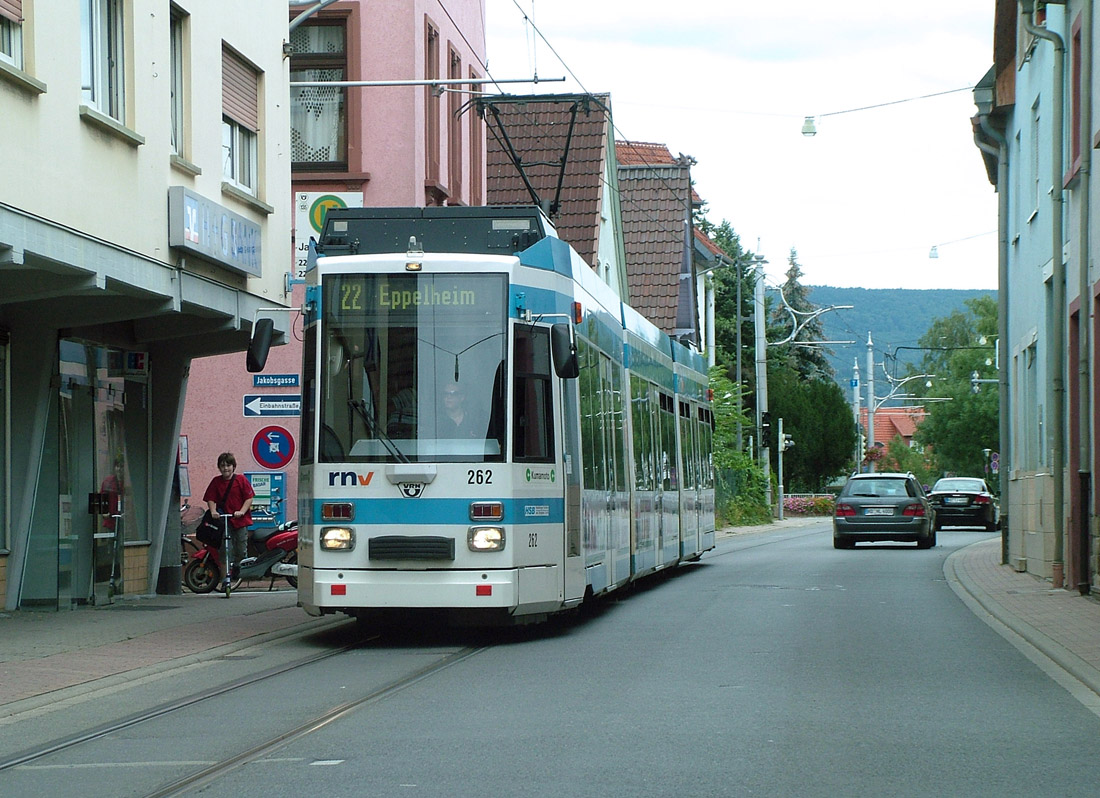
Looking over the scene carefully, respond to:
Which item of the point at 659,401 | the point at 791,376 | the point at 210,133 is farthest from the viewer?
the point at 791,376

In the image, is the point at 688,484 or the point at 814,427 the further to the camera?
the point at 814,427

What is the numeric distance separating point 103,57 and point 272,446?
494 centimetres

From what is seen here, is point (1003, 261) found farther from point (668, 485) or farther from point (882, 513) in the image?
point (668, 485)

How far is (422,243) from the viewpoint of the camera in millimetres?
13312

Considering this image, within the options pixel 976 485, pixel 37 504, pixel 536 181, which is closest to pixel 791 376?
pixel 976 485

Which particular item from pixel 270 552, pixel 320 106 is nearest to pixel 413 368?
pixel 270 552

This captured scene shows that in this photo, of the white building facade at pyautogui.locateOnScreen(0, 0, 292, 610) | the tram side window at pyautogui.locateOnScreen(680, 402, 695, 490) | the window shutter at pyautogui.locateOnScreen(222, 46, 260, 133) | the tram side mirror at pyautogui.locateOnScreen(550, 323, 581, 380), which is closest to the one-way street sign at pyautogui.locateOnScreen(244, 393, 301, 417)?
the white building facade at pyautogui.locateOnScreen(0, 0, 292, 610)

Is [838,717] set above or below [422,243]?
below

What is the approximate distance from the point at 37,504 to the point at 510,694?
26.1ft

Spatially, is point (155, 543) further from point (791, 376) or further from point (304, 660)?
point (791, 376)

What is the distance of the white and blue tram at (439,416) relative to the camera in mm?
12695

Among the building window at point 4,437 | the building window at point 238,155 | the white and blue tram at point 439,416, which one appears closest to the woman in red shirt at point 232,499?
the building window at point 238,155

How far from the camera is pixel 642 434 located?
18562mm

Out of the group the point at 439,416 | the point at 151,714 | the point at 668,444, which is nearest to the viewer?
the point at 151,714
